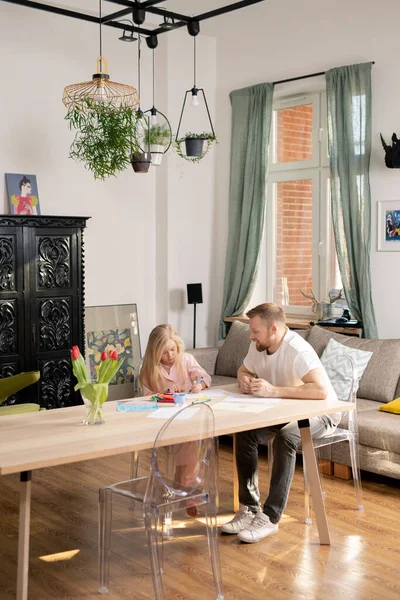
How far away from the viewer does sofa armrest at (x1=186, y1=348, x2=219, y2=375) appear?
6992 mm

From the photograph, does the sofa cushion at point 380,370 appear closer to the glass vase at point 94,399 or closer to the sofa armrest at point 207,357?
the sofa armrest at point 207,357

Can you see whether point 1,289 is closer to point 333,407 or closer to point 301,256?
point 301,256

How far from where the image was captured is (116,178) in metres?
7.37

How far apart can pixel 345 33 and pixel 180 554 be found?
14.7 ft

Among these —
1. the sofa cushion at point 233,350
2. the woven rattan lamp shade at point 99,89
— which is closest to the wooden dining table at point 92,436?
the woven rattan lamp shade at point 99,89

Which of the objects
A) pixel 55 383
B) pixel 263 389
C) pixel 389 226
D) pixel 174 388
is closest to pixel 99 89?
pixel 55 383

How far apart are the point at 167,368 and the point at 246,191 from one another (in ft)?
10.5

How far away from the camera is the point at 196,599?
11.3 ft

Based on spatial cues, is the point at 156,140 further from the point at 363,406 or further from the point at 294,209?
the point at 363,406

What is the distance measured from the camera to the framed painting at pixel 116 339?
282 inches

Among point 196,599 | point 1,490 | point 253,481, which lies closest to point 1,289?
point 1,490

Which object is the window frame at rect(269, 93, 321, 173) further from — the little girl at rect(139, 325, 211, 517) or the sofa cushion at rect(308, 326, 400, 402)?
the little girl at rect(139, 325, 211, 517)

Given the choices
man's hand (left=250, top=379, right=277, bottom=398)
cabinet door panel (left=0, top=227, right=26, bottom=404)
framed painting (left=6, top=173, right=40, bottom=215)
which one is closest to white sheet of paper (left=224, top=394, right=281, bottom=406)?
man's hand (left=250, top=379, right=277, bottom=398)

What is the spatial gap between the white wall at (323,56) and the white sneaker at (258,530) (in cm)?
261
